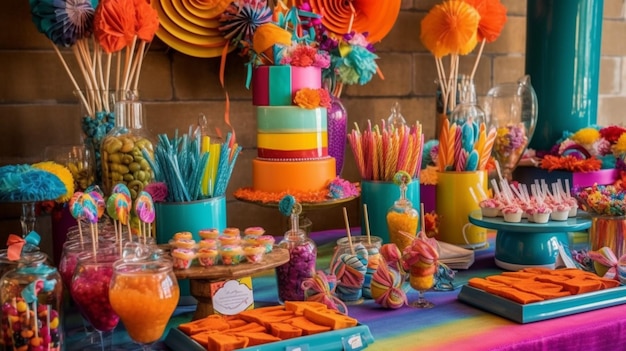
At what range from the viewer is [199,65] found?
189cm

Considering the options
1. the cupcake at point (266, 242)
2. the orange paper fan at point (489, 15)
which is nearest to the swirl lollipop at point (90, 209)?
the cupcake at point (266, 242)

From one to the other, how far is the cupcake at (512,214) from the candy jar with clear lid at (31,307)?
928 millimetres

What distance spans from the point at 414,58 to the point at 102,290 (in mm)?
1485

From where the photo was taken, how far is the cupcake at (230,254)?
1.15 metres

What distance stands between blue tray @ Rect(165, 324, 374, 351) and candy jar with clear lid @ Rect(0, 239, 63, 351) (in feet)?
0.57

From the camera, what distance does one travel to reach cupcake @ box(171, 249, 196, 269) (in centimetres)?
112

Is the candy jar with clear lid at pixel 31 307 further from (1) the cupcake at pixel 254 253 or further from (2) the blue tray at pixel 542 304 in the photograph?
(2) the blue tray at pixel 542 304

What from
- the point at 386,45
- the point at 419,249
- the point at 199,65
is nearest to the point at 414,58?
the point at 386,45

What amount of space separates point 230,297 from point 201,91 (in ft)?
2.87

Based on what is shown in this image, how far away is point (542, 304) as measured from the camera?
3.87ft

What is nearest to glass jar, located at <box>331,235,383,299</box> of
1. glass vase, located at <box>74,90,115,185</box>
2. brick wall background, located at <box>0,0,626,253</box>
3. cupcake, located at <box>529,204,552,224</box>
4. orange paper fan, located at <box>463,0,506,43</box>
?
cupcake, located at <box>529,204,552,224</box>

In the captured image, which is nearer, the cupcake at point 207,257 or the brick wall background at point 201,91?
the cupcake at point 207,257

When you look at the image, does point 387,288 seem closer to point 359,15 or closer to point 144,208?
point 144,208

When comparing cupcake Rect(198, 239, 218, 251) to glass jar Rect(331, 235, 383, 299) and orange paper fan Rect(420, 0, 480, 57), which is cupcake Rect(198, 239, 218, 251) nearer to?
glass jar Rect(331, 235, 383, 299)
